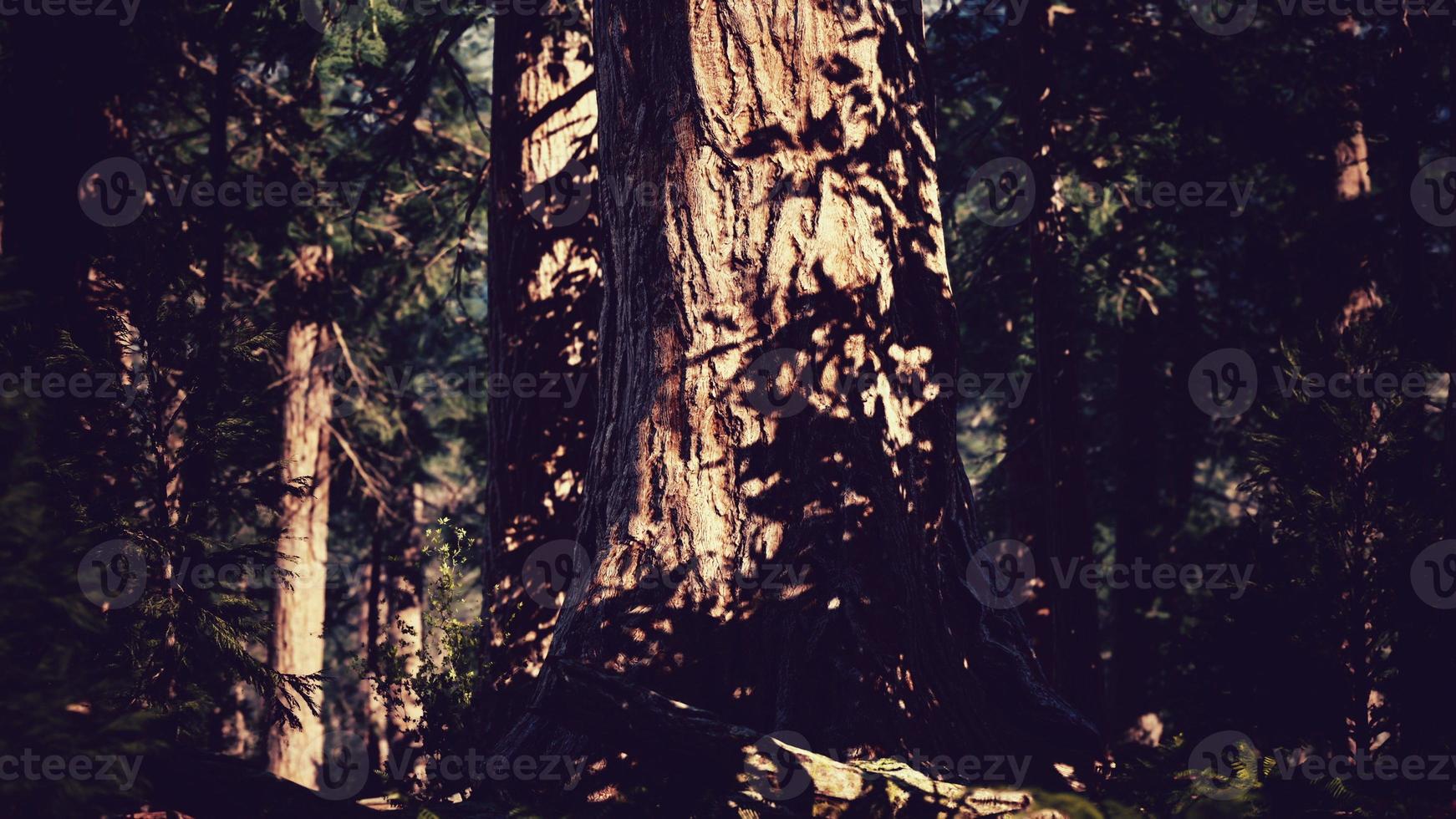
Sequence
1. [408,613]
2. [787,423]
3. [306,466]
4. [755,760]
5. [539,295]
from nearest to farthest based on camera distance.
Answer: [755,760], [787,423], [539,295], [306,466], [408,613]

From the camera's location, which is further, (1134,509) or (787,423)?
(1134,509)

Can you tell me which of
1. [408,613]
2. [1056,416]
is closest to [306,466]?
[408,613]

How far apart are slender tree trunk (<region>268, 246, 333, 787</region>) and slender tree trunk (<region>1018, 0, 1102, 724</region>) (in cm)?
1092

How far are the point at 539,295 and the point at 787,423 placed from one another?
3.58 metres

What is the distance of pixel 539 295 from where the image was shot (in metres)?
7.65

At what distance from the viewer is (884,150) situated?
5047mm

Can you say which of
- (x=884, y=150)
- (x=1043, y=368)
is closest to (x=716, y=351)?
(x=884, y=150)

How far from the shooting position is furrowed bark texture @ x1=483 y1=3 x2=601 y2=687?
7.36m

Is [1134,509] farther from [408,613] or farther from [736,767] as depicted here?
[408,613]

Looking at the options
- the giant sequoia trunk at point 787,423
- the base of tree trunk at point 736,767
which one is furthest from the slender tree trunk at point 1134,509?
the base of tree trunk at point 736,767

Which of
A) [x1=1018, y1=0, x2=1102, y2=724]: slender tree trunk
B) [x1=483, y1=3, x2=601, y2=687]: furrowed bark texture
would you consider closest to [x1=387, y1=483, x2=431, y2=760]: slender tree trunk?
[x1=483, y1=3, x2=601, y2=687]: furrowed bark texture

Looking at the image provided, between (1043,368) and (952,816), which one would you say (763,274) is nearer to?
(952,816)

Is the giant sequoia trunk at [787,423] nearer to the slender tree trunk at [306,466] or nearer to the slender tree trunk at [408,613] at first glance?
the slender tree trunk at [408,613]

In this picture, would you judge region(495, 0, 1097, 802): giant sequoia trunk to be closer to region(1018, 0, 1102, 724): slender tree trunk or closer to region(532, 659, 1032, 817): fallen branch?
region(532, 659, 1032, 817): fallen branch
